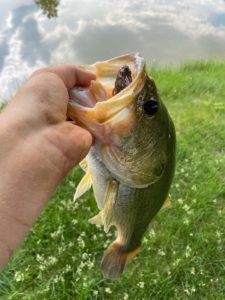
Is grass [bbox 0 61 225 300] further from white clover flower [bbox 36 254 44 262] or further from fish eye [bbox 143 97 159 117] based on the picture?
fish eye [bbox 143 97 159 117]

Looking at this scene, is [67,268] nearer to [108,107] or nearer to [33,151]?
[108,107]

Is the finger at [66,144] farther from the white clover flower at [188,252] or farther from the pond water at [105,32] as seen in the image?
the pond water at [105,32]

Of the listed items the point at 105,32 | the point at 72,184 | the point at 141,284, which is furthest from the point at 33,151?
the point at 105,32

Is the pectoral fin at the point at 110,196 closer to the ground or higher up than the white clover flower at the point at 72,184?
higher up

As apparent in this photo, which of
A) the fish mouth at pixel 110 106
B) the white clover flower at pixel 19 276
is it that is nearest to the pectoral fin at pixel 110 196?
the fish mouth at pixel 110 106

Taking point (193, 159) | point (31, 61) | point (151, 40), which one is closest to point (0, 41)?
point (31, 61)
